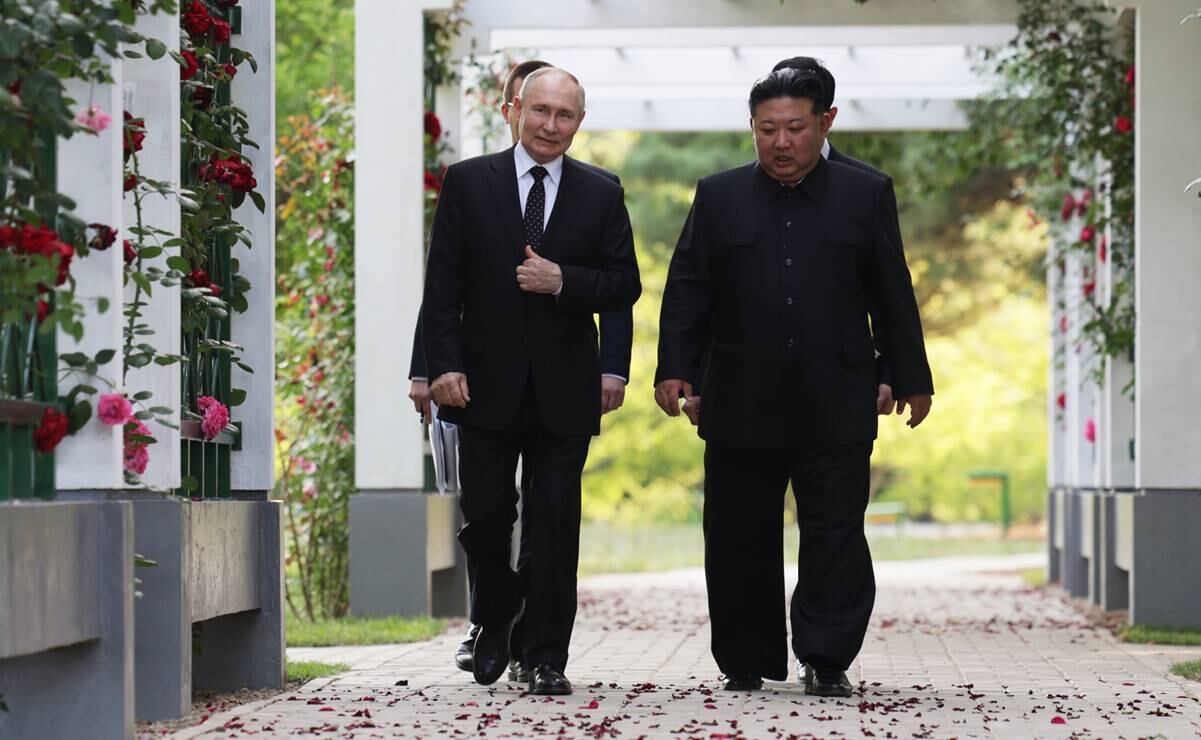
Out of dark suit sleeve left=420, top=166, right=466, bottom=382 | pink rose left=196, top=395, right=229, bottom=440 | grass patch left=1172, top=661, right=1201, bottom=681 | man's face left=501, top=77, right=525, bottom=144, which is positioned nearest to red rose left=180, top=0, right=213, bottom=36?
dark suit sleeve left=420, top=166, right=466, bottom=382

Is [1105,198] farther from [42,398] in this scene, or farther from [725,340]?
[42,398]

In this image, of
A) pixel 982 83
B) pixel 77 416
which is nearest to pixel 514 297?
pixel 77 416

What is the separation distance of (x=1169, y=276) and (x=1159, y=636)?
1.65 m

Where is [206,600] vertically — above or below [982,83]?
below

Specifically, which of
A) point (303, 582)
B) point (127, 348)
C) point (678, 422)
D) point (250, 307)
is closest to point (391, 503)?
point (303, 582)

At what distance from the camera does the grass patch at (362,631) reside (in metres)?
8.56

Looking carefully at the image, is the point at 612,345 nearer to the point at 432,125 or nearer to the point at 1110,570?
the point at 432,125

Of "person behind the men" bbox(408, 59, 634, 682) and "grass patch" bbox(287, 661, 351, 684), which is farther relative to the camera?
"grass patch" bbox(287, 661, 351, 684)

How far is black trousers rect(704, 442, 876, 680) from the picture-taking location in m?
5.91

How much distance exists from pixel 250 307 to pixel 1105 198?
5453 mm

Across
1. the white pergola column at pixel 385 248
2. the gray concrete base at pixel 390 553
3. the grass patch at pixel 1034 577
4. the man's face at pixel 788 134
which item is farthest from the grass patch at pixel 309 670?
the grass patch at pixel 1034 577

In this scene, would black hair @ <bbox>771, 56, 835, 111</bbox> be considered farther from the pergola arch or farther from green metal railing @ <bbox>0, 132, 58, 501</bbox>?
the pergola arch

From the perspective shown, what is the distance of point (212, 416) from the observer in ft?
19.2

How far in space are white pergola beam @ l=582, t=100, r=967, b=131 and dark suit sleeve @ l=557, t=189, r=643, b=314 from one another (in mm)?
8310
